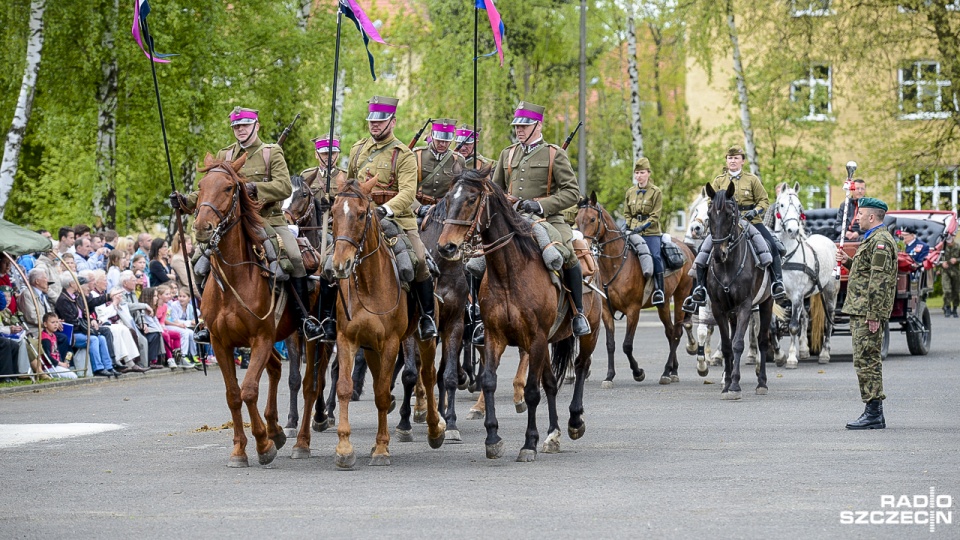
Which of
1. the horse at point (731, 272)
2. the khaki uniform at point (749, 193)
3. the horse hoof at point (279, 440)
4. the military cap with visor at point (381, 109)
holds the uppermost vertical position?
the military cap with visor at point (381, 109)

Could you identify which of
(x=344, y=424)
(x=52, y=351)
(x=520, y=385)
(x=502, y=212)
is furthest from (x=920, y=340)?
(x=344, y=424)

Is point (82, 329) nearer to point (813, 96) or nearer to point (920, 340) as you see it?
point (920, 340)

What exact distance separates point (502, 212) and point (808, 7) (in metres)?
32.2

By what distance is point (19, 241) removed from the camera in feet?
63.5

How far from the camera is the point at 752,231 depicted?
19.1 m

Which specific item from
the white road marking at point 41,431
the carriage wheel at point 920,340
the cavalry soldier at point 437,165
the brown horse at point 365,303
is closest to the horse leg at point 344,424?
the brown horse at point 365,303

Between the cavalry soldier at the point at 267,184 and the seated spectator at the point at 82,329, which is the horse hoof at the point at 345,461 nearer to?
the cavalry soldier at the point at 267,184

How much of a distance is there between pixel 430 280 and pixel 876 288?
4.20 m

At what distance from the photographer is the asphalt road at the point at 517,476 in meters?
9.00

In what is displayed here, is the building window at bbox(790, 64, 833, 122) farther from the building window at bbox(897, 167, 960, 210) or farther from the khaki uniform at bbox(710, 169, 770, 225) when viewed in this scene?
the khaki uniform at bbox(710, 169, 770, 225)

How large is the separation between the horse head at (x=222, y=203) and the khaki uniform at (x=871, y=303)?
5.55 metres

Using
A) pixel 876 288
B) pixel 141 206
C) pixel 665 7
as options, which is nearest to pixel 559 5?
pixel 665 7

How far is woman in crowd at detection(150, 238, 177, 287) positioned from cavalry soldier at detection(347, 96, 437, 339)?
11.8 m

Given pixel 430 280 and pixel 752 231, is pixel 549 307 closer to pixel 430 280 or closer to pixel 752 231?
pixel 430 280
